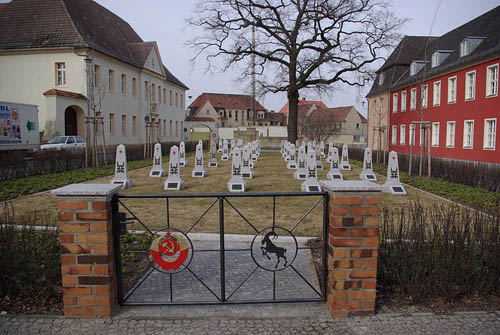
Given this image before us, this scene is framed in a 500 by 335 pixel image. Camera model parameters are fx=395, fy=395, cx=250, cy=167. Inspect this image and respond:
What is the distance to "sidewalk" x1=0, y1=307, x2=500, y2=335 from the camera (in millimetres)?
3344

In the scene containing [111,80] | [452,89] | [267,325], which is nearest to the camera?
[267,325]

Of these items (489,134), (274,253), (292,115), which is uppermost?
(292,115)

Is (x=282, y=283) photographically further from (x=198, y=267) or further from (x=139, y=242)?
(x=139, y=242)

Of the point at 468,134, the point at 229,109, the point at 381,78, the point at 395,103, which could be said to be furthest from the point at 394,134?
the point at 229,109

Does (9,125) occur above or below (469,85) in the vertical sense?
below

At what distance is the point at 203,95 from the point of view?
87438mm

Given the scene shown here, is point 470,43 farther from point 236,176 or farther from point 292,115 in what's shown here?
point 236,176

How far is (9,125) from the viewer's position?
20016 mm

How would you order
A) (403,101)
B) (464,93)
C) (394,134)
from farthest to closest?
(394,134), (403,101), (464,93)

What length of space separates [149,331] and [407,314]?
2343mm

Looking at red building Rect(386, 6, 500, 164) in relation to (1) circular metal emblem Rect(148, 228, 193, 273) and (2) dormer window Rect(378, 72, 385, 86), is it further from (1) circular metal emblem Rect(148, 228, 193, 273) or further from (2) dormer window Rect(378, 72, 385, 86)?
(1) circular metal emblem Rect(148, 228, 193, 273)

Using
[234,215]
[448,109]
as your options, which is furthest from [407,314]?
[448,109]

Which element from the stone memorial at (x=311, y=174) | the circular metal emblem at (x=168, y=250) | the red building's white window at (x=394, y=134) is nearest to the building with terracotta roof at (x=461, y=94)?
the red building's white window at (x=394, y=134)

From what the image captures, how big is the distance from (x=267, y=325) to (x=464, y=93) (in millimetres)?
25276
